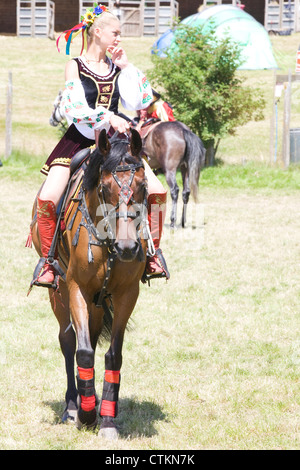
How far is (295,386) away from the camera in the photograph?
19.5 ft

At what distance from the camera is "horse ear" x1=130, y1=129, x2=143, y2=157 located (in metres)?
4.41

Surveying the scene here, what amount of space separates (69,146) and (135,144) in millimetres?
1051

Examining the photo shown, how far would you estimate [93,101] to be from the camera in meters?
5.08

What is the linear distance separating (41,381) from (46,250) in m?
1.35

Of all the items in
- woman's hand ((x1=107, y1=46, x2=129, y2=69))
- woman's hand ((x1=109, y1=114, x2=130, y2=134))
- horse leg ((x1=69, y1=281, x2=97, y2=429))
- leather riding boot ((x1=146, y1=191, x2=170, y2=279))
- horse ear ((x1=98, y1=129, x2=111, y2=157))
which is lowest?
horse leg ((x1=69, y1=281, x2=97, y2=429))

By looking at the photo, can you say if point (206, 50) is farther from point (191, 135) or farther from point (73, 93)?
point (73, 93)

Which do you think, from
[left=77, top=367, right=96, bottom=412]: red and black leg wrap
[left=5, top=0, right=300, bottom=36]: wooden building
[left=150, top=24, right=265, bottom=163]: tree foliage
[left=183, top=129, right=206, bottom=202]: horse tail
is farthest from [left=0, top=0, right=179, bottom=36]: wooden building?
[left=77, top=367, right=96, bottom=412]: red and black leg wrap

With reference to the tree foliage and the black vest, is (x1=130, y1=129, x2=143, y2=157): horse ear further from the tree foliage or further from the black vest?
the tree foliage

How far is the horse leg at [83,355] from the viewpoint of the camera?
15.3ft

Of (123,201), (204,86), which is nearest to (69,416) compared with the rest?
(123,201)

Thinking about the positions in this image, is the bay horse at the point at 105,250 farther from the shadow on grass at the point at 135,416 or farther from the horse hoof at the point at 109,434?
the shadow on grass at the point at 135,416

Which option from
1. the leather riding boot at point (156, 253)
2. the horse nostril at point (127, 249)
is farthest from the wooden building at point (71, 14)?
the horse nostril at point (127, 249)

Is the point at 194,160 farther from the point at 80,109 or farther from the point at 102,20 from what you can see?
the point at 80,109

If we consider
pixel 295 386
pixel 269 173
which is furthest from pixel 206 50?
pixel 295 386
